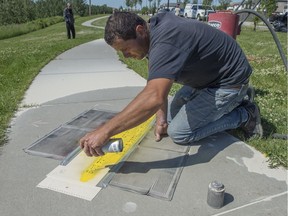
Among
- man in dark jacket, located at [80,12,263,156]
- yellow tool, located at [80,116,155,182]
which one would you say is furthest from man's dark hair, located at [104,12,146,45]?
yellow tool, located at [80,116,155,182]

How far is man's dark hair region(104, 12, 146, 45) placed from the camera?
7.53ft

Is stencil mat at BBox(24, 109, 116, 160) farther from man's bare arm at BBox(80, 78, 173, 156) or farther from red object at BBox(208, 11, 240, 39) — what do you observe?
red object at BBox(208, 11, 240, 39)

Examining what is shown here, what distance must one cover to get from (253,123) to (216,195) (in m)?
1.37

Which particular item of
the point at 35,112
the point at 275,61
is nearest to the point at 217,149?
the point at 35,112

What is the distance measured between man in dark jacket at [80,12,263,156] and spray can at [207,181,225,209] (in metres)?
0.66

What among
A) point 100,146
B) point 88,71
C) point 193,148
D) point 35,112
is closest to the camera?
point 100,146

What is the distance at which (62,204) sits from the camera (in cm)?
227

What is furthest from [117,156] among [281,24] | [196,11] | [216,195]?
[196,11]

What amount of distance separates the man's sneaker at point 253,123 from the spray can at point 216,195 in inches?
51.0

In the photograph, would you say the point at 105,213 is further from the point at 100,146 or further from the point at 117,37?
the point at 117,37

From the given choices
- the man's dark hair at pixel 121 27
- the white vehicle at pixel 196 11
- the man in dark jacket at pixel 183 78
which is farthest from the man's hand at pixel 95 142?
the white vehicle at pixel 196 11

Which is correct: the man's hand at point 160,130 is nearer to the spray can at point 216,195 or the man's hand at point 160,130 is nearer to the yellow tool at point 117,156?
the yellow tool at point 117,156

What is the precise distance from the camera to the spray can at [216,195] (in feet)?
7.17

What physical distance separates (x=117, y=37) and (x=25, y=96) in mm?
2985
